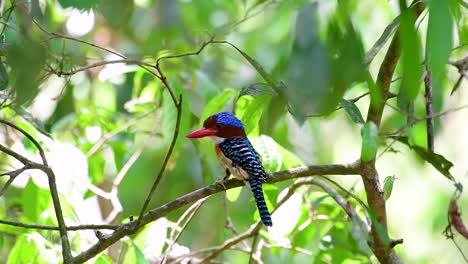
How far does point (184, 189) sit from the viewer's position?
4.96 m

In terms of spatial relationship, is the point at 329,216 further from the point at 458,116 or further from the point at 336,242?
the point at 458,116

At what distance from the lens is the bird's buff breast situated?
273 cm

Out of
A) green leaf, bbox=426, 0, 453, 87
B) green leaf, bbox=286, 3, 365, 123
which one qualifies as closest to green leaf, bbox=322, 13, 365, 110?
green leaf, bbox=286, 3, 365, 123

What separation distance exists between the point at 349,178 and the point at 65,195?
2.21 metres

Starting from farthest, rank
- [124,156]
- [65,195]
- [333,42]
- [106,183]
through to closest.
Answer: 1. [106,183]
2. [124,156]
3. [65,195]
4. [333,42]

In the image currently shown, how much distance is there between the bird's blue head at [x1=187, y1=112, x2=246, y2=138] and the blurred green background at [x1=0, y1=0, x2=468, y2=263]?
0.24 feet

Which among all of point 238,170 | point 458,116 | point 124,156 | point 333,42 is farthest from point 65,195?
point 458,116

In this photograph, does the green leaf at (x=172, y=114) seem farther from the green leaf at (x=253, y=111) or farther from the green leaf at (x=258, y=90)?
the green leaf at (x=258, y=90)

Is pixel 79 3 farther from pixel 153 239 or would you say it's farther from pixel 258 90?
pixel 153 239

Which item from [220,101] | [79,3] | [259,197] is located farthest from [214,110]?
[79,3]

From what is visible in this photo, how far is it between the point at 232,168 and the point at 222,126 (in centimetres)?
17

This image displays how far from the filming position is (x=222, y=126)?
2945mm

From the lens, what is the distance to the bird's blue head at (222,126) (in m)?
2.93

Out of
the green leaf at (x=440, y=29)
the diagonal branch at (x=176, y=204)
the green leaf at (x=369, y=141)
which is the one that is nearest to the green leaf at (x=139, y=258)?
the diagonal branch at (x=176, y=204)
